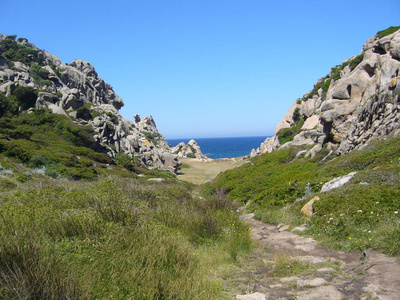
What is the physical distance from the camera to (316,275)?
5.11m

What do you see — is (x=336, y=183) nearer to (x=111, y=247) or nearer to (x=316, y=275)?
(x=316, y=275)

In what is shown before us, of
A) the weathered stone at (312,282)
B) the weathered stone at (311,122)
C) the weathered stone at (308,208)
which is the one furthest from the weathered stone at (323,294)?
the weathered stone at (311,122)

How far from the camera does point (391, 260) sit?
5355 mm

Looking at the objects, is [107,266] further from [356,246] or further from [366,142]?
[366,142]

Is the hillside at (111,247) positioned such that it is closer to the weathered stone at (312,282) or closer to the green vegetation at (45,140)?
the weathered stone at (312,282)

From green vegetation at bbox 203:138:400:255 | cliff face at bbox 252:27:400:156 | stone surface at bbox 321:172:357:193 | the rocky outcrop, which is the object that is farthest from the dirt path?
the rocky outcrop

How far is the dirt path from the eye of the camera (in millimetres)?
4309

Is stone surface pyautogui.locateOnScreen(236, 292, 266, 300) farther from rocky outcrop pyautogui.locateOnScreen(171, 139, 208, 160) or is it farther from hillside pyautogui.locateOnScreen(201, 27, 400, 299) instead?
rocky outcrop pyautogui.locateOnScreen(171, 139, 208, 160)

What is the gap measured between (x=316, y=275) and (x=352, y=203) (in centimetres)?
396

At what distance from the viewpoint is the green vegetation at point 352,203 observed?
6.70m

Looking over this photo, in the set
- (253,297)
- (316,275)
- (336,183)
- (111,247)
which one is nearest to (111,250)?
(111,247)

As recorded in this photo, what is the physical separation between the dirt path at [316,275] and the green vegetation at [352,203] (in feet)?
Answer: 1.98

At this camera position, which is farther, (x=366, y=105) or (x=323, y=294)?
(x=366, y=105)

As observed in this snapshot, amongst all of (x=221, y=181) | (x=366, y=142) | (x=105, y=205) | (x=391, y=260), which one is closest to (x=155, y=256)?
(x=105, y=205)
